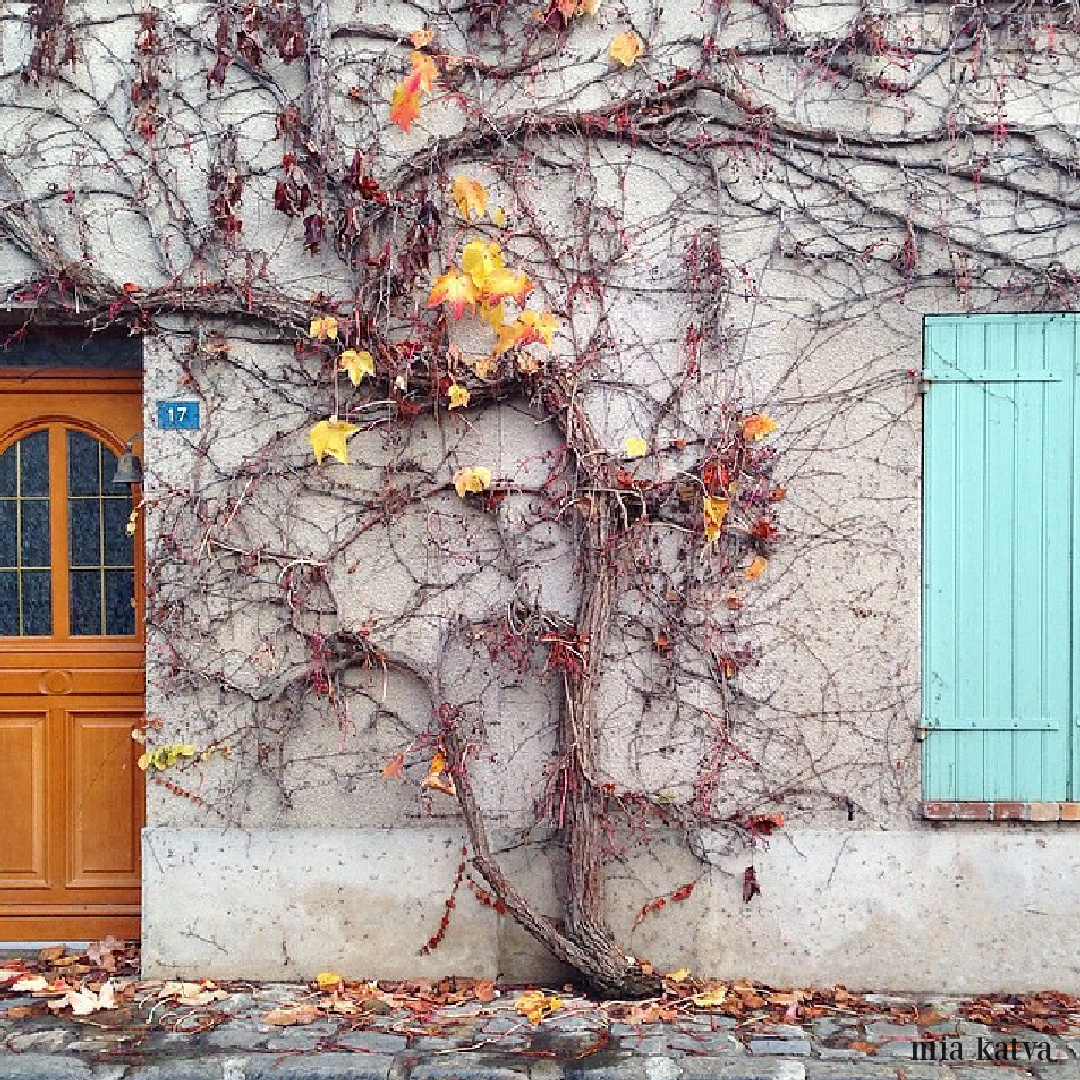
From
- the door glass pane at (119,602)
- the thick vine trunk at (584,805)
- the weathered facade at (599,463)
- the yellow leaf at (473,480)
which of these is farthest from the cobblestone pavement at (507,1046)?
the yellow leaf at (473,480)

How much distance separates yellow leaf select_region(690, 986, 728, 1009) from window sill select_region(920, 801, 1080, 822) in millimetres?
1028

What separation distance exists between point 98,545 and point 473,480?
1683 mm

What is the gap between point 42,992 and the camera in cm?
489

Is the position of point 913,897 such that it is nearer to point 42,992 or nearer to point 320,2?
point 42,992

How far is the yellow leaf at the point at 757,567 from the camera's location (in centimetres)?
495

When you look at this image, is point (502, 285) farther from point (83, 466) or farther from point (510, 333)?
point (83, 466)

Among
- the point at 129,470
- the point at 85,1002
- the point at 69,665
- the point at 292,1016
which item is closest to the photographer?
the point at 292,1016

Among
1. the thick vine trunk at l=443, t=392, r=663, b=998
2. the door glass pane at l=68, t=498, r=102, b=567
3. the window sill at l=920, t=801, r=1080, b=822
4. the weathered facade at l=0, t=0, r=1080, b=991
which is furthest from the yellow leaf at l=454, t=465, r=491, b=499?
the window sill at l=920, t=801, r=1080, b=822

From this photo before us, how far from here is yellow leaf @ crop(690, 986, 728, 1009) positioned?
4.75 m

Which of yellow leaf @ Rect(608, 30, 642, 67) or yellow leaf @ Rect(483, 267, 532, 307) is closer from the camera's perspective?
yellow leaf @ Rect(483, 267, 532, 307)

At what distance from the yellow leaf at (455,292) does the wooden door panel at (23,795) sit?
242 centimetres

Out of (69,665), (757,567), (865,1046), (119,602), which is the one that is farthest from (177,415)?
(865,1046)

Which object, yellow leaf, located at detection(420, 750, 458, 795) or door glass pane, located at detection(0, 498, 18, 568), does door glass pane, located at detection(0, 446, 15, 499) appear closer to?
door glass pane, located at detection(0, 498, 18, 568)

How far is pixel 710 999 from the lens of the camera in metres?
4.76
